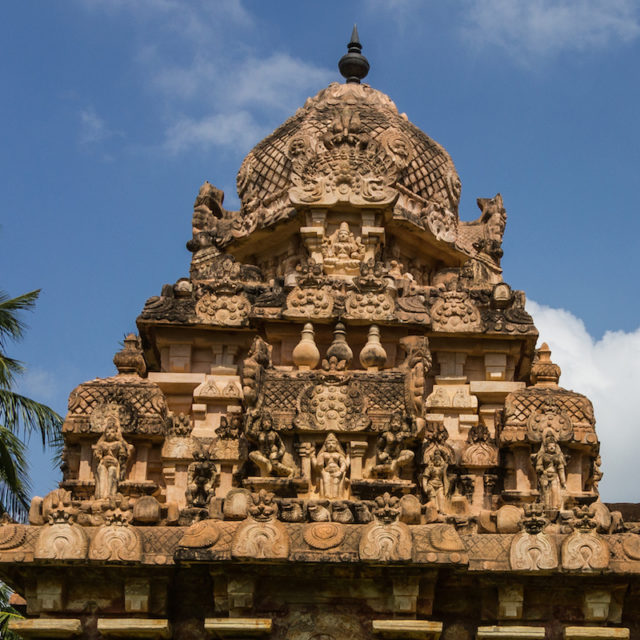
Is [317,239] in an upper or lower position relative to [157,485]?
upper

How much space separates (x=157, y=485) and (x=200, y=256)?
5.76m

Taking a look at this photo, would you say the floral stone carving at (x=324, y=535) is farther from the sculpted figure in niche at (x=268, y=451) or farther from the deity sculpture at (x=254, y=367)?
the deity sculpture at (x=254, y=367)

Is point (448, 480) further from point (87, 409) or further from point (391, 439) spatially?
point (87, 409)

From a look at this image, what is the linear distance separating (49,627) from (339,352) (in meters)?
5.72

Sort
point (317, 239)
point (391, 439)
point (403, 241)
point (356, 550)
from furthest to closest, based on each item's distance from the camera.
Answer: point (403, 241)
point (317, 239)
point (391, 439)
point (356, 550)

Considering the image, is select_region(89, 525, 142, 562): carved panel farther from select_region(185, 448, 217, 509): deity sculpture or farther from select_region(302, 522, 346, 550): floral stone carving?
select_region(185, 448, 217, 509): deity sculpture

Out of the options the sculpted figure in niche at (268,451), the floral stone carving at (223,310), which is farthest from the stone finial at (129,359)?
the sculpted figure in niche at (268,451)

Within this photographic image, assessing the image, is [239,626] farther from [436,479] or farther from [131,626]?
[436,479]

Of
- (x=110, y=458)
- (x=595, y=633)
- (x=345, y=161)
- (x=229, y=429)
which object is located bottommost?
(x=595, y=633)

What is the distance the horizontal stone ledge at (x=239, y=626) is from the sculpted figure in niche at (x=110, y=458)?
327 centimetres

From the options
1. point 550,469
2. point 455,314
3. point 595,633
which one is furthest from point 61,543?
point 455,314

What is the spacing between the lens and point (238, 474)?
17.8 meters

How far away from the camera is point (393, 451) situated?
17.1 metres

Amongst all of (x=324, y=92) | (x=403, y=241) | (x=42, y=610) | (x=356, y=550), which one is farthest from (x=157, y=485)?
(x=324, y=92)
